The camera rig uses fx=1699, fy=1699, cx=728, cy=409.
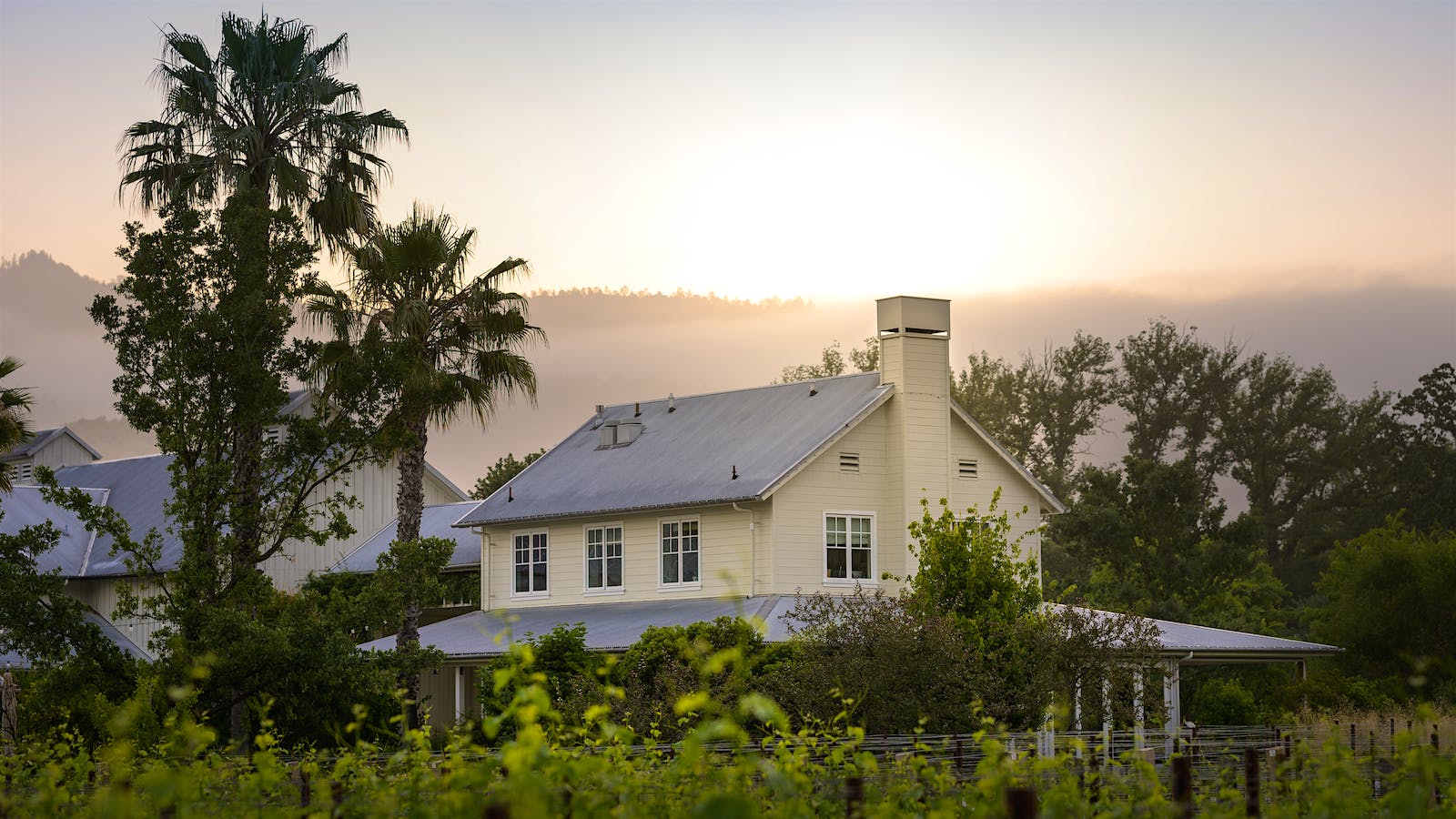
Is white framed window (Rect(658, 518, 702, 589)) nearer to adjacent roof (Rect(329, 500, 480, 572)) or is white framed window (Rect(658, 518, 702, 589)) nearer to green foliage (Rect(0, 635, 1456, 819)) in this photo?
adjacent roof (Rect(329, 500, 480, 572))

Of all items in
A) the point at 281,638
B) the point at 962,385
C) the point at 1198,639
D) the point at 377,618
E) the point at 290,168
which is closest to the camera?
the point at 281,638

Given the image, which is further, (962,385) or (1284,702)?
(962,385)

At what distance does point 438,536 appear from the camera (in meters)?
49.0

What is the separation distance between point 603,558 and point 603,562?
0.35ft

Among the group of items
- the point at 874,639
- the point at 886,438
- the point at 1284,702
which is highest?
the point at 886,438

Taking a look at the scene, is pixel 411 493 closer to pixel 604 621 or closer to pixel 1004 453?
pixel 604 621

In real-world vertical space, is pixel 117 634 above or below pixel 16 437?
below

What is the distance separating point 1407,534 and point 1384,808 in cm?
3774

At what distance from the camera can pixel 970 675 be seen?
2620 centimetres

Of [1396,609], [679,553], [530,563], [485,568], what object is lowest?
[1396,609]

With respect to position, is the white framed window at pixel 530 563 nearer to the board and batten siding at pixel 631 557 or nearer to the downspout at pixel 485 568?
the board and batten siding at pixel 631 557

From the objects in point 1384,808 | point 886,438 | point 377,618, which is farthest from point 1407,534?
point 1384,808

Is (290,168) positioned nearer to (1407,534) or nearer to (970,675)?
(970,675)

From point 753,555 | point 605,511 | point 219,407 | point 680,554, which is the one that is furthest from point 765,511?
point 219,407
